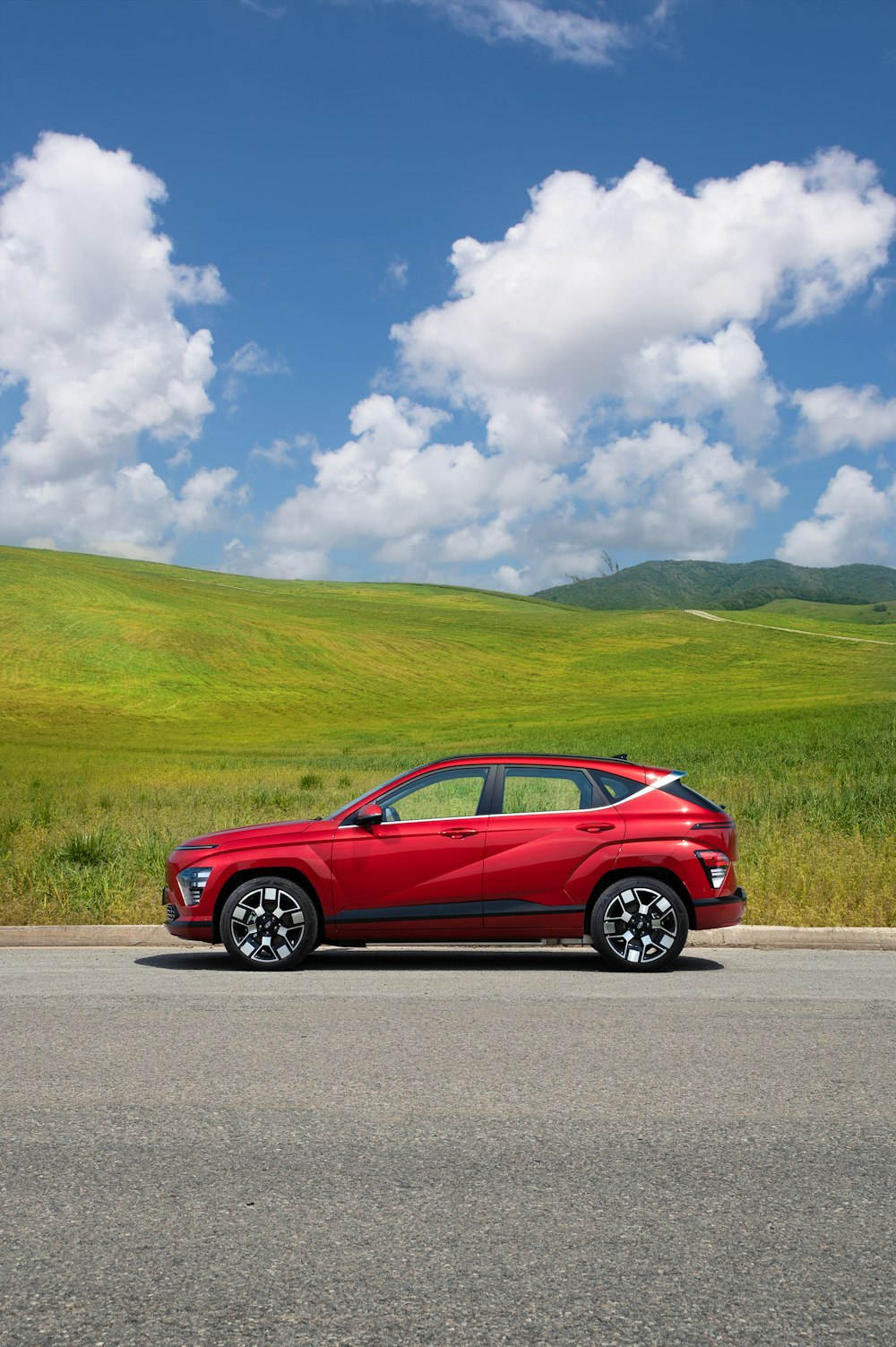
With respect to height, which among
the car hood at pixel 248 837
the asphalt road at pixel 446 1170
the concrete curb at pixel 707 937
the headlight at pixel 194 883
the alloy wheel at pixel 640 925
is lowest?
the asphalt road at pixel 446 1170

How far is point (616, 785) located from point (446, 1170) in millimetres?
5369

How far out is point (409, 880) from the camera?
935cm

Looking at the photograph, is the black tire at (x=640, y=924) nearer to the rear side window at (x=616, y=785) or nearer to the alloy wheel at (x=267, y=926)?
the rear side window at (x=616, y=785)

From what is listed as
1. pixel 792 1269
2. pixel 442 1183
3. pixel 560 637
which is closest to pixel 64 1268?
pixel 442 1183

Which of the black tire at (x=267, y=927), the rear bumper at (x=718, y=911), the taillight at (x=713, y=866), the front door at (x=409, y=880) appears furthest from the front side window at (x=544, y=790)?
the black tire at (x=267, y=927)

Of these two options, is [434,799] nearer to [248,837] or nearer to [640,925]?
[248,837]

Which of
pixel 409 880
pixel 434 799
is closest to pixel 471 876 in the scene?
pixel 409 880

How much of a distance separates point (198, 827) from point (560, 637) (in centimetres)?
9417

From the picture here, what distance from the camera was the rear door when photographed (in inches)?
367

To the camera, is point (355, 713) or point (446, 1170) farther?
point (355, 713)

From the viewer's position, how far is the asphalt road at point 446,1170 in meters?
3.48

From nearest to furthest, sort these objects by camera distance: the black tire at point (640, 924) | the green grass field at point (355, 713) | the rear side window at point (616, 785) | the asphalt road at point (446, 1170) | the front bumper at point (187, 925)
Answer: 1. the asphalt road at point (446, 1170)
2. the black tire at point (640, 924)
3. the front bumper at point (187, 925)
4. the rear side window at point (616, 785)
5. the green grass field at point (355, 713)

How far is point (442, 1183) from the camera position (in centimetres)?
446

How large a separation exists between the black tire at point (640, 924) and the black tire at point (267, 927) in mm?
2240
